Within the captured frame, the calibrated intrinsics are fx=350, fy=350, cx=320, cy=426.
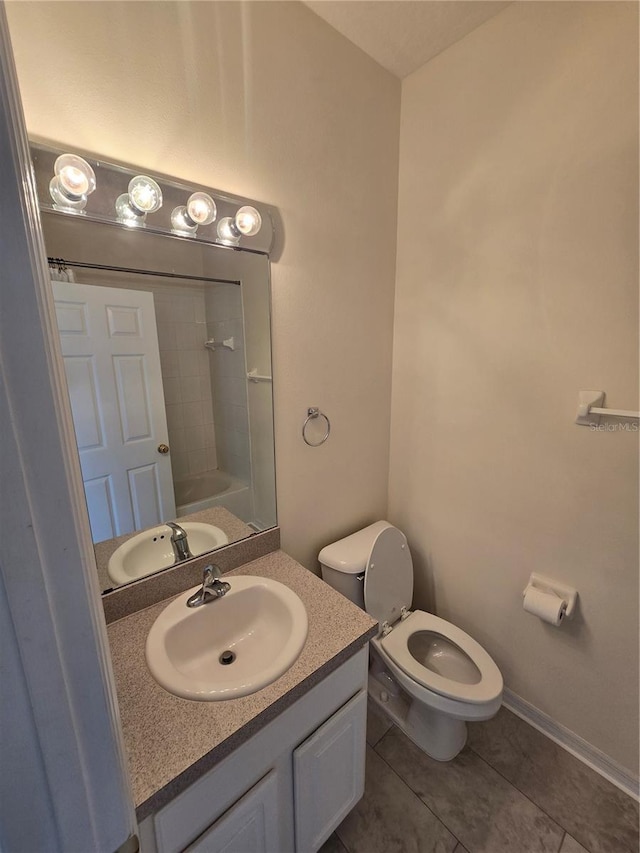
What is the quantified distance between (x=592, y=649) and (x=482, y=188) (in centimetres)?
177

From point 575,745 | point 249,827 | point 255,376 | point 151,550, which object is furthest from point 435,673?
point 255,376

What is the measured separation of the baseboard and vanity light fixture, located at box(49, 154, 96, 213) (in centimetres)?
236

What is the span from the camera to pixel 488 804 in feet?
4.10

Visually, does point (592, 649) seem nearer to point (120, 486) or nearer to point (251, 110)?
point (120, 486)

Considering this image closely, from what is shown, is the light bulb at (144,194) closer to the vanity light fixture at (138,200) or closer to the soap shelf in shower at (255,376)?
the vanity light fixture at (138,200)

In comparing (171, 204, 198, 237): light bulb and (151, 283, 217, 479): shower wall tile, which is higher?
(171, 204, 198, 237): light bulb

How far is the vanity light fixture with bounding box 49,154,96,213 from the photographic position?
2.71 feet

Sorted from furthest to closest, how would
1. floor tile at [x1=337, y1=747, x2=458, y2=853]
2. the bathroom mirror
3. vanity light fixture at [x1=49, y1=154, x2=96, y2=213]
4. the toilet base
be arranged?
the toilet base, floor tile at [x1=337, y1=747, x2=458, y2=853], the bathroom mirror, vanity light fixture at [x1=49, y1=154, x2=96, y2=213]

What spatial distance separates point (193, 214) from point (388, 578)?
1.53m

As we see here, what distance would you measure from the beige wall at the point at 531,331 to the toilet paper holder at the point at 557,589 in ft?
0.10

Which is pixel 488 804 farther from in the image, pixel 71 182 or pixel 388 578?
pixel 71 182

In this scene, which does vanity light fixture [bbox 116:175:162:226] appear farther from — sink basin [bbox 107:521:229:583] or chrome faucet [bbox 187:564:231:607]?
chrome faucet [bbox 187:564:231:607]

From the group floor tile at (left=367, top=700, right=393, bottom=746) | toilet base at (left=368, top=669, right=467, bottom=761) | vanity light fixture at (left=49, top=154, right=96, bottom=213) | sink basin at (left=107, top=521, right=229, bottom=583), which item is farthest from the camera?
floor tile at (left=367, top=700, right=393, bottom=746)

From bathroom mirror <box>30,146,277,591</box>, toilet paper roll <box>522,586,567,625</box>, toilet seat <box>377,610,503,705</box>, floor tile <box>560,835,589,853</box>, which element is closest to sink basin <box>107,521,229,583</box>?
bathroom mirror <box>30,146,277,591</box>
